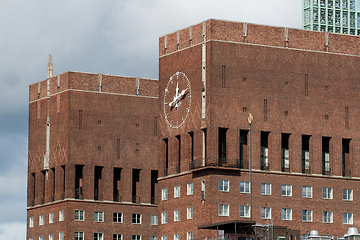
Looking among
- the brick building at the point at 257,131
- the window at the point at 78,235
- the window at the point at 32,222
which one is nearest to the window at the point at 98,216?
the window at the point at 78,235

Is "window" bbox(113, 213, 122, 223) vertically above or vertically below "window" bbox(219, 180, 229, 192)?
below

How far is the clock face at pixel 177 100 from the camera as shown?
14950cm

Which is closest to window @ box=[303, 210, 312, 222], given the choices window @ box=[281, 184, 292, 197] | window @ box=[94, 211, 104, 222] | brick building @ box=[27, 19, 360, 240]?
brick building @ box=[27, 19, 360, 240]

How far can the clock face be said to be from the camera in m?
150

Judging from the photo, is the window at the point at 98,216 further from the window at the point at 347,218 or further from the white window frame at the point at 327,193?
the window at the point at 347,218

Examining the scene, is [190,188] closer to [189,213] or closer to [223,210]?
[189,213]

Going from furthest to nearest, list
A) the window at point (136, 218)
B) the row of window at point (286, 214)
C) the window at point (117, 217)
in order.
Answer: the window at point (136, 218)
the window at point (117, 217)
the row of window at point (286, 214)

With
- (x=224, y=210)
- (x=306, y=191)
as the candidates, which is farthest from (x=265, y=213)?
(x=306, y=191)

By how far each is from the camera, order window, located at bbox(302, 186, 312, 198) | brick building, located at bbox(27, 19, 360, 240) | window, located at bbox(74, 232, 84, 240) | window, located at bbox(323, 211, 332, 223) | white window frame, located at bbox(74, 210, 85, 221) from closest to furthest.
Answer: brick building, located at bbox(27, 19, 360, 240) < window, located at bbox(302, 186, 312, 198) < window, located at bbox(323, 211, 332, 223) < window, located at bbox(74, 232, 84, 240) < white window frame, located at bbox(74, 210, 85, 221)

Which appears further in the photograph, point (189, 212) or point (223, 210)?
point (189, 212)

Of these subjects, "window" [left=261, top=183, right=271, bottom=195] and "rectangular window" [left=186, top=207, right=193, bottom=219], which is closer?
"window" [left=261, top=183, right=271, bottom=195]

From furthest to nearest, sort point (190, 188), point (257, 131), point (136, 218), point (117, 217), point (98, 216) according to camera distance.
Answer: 1. point (136, 218)
2. point (117, 217)
3. point (98, 216)
4. point (190, 188)
5. point (257, 131)

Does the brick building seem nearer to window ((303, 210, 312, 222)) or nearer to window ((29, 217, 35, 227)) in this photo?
window ((303, 210, 312, 222))

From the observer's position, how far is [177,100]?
151 meters
